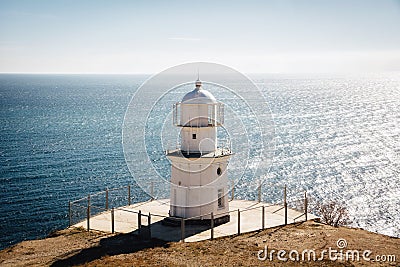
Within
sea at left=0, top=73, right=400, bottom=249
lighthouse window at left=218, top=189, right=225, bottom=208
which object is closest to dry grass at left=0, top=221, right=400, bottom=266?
lighthouse window at left=218, top=189, right=225, bottom=208

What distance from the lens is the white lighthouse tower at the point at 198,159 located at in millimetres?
23062

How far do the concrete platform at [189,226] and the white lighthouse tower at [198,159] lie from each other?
943 mm

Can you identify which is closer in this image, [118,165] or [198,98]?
[198,98]

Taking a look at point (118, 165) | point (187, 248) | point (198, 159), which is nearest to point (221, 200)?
point (198, 159)

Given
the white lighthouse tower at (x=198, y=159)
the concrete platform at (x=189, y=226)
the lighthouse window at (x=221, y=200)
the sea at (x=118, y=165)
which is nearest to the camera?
the concrete platform at (x=189, y=226)

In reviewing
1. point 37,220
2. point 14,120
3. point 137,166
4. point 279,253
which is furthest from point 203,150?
point 14,120

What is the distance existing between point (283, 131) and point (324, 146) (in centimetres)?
1401

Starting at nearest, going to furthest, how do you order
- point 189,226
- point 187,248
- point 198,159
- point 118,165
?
1. point 187,248
2. point 198,159
3. point 189,226
4. point 118,165

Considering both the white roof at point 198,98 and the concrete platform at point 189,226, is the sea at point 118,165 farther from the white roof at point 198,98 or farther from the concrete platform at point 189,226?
the white roof at point 198,98

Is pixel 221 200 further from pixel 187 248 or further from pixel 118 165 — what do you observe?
pixel 118 165

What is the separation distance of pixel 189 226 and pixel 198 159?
3.21 metres

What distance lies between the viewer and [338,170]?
179ft

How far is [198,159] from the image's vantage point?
2280 centimetres

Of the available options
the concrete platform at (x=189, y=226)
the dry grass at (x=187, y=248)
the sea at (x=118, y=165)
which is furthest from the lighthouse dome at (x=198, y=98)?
the sea at (x=118, y=165)
